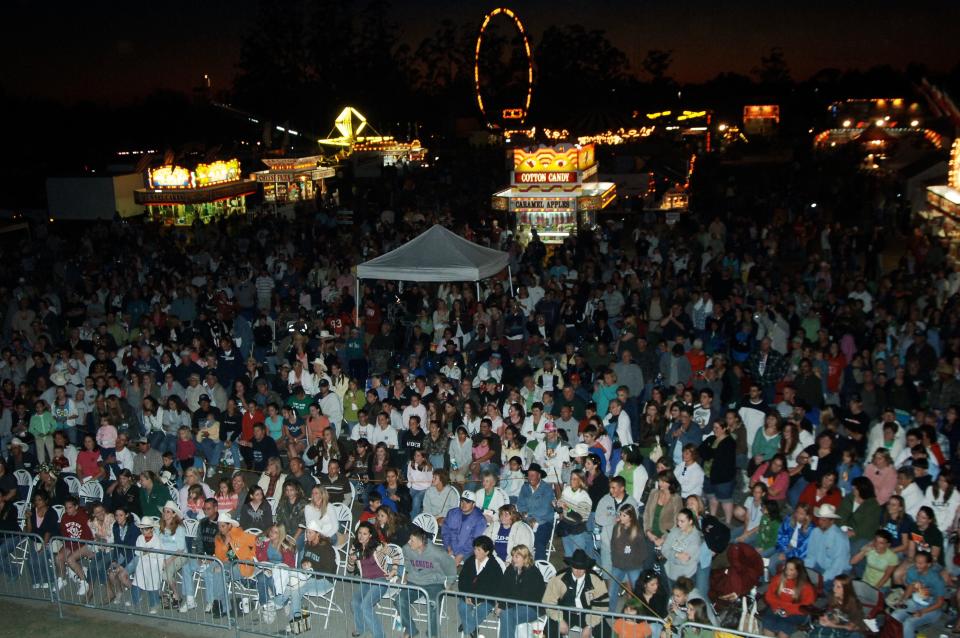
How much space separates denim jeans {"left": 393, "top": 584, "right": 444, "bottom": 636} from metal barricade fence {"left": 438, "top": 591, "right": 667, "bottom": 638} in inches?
2.8

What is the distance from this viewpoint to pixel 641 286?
14.7 meters

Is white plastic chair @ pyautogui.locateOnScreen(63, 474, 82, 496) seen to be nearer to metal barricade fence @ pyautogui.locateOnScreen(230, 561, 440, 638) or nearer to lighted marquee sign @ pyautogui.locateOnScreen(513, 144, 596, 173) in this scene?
metal barricade fence @ pyautogui.locateOnScreen(230, 561, 440, 638)

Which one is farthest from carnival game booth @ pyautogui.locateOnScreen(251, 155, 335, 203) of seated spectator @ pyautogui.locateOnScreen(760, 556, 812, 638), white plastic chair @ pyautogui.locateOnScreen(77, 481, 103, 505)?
seated spectator @ pyautogui.locateOnScreen(760, 556, 812, 638)

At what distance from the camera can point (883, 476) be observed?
7586mm

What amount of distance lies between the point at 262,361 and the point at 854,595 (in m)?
9.77

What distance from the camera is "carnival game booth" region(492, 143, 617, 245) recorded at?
22547mm

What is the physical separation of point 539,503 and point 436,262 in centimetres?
673

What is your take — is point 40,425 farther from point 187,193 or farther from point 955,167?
point 955,167

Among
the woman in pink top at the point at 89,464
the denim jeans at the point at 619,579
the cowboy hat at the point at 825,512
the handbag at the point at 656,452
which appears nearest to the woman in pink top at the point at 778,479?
the cowboy hat at the point at 825,512

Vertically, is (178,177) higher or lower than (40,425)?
higher

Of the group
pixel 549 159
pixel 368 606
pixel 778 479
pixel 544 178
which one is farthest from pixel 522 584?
pixel 549 159

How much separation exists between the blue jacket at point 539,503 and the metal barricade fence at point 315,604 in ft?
4.52

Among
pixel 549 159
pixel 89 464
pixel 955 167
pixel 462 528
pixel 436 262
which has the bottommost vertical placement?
pixel 462 528

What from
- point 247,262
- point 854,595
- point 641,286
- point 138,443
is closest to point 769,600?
point 854,595
